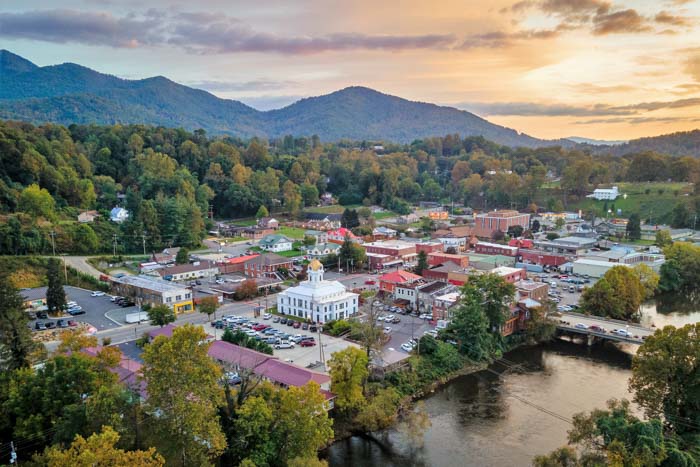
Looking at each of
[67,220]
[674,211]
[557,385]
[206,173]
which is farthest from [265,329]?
[674,211]

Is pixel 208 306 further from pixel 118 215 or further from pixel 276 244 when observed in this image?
pixel 118 215

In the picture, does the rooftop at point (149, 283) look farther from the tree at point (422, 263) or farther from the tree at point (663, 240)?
the tree at point (663, 240)

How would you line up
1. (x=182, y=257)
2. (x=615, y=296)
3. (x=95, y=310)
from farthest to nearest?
(x=182, y=257) < (x=95, y=310) < (x=615, y=296)

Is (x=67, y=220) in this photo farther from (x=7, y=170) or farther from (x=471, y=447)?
(x=471, y=447)

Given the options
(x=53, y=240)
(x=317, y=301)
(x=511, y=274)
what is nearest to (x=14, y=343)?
(x=317, y=301)

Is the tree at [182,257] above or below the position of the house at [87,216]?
below

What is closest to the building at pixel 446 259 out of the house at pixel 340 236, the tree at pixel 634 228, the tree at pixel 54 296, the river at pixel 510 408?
the house at pixel 340 236

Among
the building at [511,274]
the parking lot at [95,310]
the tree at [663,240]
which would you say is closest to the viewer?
the parking lot at [95,310]
